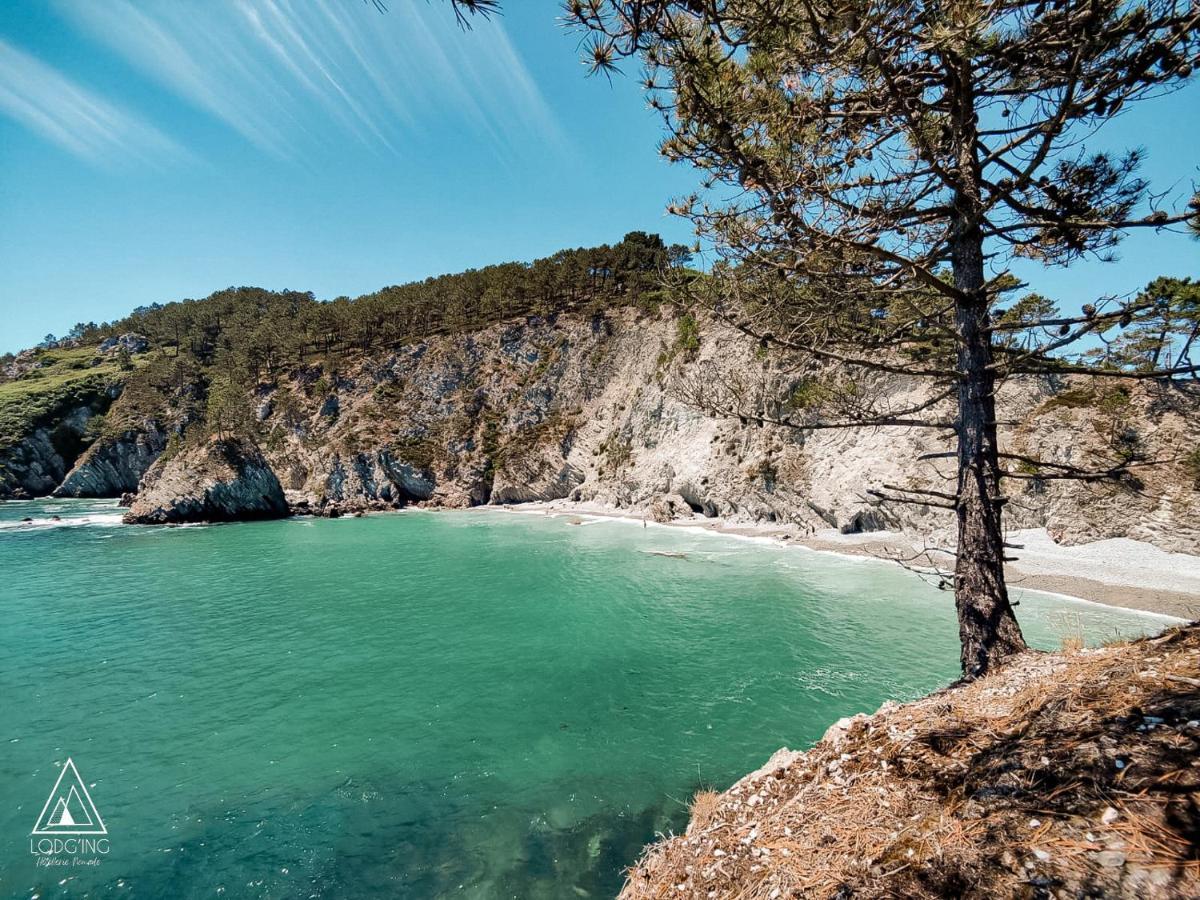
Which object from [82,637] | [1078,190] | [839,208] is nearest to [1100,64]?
[1078,190]

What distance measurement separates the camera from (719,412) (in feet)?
24.9

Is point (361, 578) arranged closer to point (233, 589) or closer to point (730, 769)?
point (233, 589)

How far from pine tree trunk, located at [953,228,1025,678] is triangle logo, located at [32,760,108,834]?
15030 mm

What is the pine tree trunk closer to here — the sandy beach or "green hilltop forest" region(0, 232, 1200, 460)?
the sandy beach

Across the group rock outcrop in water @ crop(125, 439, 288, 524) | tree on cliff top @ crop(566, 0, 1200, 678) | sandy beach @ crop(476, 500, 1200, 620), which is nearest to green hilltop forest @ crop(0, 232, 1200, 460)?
rock outcrop in water @ crop(125, 439, 288, 524)

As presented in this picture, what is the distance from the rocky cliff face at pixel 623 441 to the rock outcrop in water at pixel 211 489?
8744 millimetres

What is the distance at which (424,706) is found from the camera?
13.3 meters

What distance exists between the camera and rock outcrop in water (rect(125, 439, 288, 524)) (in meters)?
55.4

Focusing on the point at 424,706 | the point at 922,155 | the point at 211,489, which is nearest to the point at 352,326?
the point at 211,489

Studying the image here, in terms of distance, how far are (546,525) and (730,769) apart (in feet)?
140

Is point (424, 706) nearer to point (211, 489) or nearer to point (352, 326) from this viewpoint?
point (211, 489)

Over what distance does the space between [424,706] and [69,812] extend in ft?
22.1

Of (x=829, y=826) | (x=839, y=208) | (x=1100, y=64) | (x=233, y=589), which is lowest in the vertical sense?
(x=233, y=589)

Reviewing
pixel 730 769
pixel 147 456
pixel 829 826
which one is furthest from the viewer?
pixel 147 456
